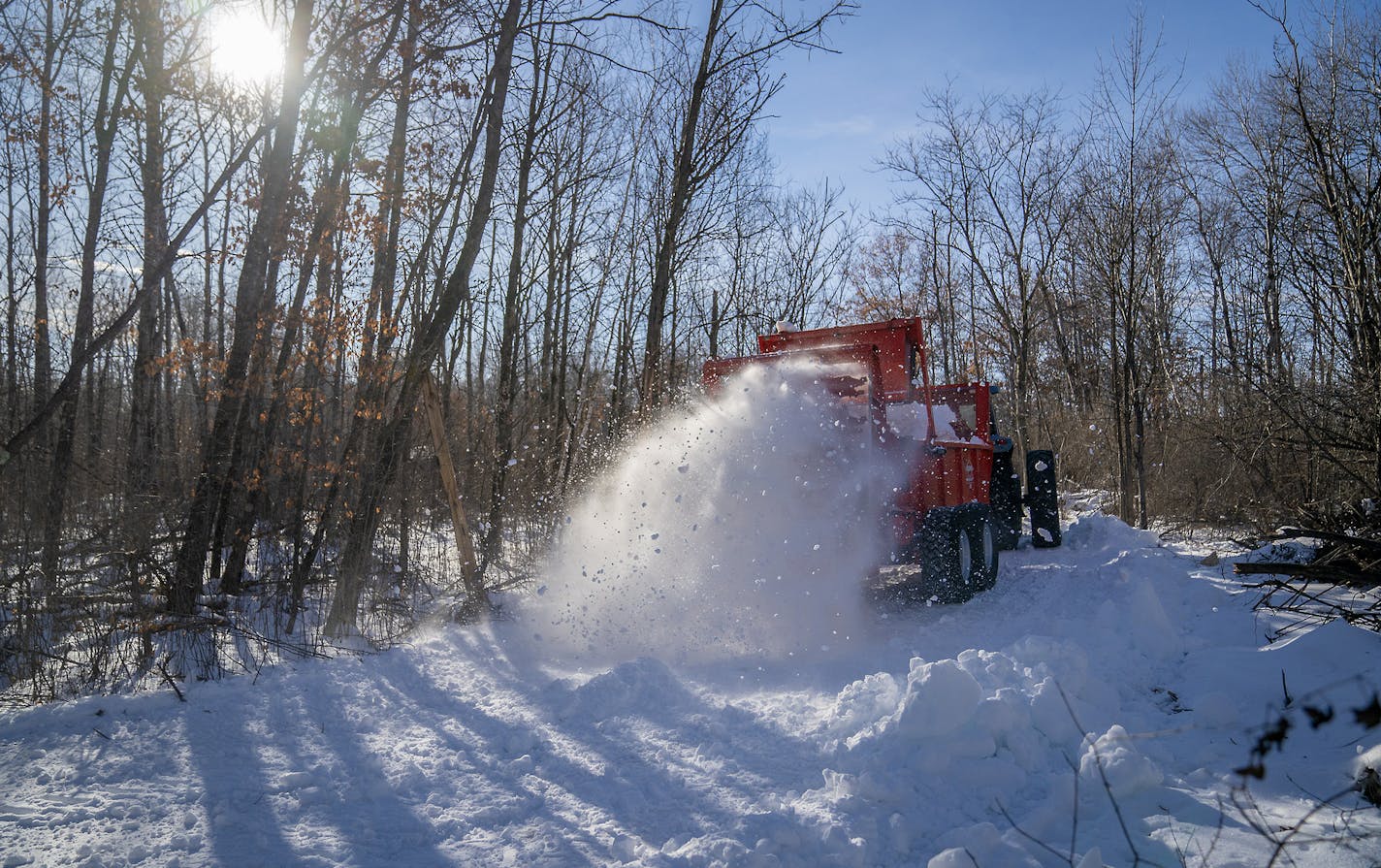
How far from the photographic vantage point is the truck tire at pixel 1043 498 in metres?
11.5

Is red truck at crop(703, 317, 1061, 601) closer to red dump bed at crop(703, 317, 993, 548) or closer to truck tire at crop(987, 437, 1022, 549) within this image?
red dump bed at crop(703, 317, 993, 548)

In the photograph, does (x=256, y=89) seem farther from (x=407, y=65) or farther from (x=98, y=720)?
(x=98, y=720)

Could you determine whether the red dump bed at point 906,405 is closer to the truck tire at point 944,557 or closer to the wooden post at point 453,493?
the truck tire at point 944,557

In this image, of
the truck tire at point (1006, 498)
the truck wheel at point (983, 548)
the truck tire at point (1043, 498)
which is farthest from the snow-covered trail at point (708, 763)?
the truck tire at point (1043, 498)

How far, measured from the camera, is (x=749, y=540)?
6996 mm

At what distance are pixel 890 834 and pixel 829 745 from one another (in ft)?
2.90

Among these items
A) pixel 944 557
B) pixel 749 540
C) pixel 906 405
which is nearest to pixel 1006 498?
pixel 906 405

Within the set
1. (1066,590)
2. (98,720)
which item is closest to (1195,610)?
(1066,590)

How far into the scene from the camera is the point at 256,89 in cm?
1273

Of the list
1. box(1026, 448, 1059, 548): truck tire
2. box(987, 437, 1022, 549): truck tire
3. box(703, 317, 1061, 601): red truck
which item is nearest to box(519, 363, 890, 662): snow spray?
box(703, 317, 1061, 601): red truck

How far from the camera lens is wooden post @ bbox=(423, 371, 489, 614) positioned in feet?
26.3

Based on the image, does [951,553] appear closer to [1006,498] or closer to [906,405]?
[906,405]

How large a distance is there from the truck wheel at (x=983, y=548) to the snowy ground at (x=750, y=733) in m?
1.05

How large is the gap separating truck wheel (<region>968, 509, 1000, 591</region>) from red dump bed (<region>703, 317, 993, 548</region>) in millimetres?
256
